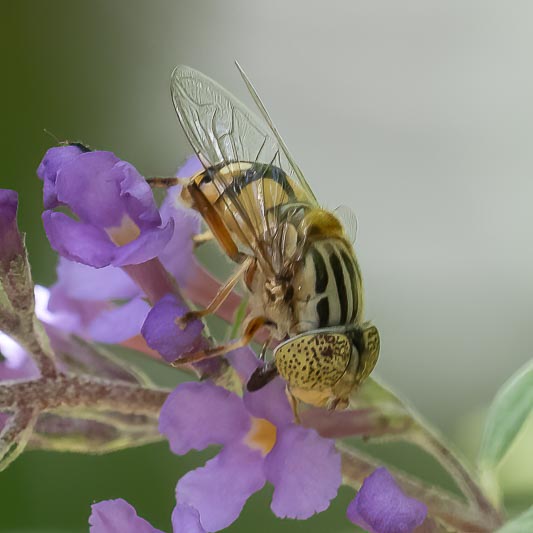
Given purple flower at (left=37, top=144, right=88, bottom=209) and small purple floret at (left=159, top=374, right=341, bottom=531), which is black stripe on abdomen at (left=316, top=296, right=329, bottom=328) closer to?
small purple floret at (left=159, top=374, right=341, bottom=531)

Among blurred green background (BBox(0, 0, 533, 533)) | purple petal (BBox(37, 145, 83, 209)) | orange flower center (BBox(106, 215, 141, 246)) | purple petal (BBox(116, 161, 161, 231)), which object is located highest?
purple petal (BBox(37, 145, 83, 209))

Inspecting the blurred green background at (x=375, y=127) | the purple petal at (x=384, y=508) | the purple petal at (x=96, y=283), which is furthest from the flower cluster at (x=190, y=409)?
the blurred green background at (x=375, y=127)

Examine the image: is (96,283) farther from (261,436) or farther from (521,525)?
(521,525)

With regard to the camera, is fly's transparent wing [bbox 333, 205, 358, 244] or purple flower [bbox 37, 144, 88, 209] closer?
purple flower [bbox 37, 144, 88, 209]

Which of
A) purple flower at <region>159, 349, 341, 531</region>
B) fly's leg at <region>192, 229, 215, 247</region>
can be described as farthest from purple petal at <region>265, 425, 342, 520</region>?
fly's leg at <region>192, 229, 215, 247</region>

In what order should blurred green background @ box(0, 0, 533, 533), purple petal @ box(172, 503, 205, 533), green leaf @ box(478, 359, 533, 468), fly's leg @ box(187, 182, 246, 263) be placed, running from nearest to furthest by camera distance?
1. purple petal @ box(172, 503, 205, 533)
2. fly's leg @ box(187, 182, 246, 263)
3. green leaf @ box(478, 359, 533, 468)
4. blurred green background @ box(0, 0, 533, 533)

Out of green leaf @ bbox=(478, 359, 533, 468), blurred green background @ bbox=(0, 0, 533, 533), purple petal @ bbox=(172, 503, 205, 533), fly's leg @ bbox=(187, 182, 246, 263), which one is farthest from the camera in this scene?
blurred green background @ bbox=(0, 0, 533, 533)
